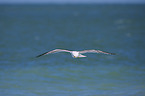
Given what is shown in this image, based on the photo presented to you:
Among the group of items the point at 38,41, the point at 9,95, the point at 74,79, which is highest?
the point at 38,41

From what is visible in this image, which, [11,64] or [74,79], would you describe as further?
[11,64]

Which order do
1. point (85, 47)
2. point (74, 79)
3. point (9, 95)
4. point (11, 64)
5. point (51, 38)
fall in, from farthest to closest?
1. point (51, 38)
2. point (85, 47)
3. point (11, 64)
4. point (74, 79)
5. point (9, 95)

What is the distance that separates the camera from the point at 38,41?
35188 mm

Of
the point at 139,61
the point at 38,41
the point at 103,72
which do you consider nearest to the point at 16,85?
the point at 103,72

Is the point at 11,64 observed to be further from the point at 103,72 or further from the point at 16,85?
the point at 103,72

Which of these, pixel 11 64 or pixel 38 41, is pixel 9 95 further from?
pixel 38 41

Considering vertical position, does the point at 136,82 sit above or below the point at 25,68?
below

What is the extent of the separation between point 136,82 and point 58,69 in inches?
249

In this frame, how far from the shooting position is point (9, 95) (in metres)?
17.9

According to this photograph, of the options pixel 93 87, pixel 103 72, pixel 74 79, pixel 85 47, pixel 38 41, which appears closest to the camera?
pixel 93 87

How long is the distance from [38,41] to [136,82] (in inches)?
676

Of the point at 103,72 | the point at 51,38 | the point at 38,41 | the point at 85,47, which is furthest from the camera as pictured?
the point at 51,38

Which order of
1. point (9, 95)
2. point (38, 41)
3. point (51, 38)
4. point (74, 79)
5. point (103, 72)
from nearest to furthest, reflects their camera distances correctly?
point (9, 95) < point (74, 79) < point (103, 72) < point (38, 41) < point (51, 38)

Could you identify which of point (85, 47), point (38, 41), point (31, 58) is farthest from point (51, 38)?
point (31, 58)
